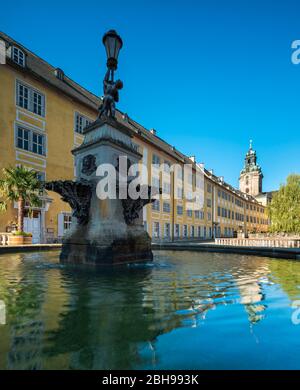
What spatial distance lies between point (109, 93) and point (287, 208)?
1452 inches

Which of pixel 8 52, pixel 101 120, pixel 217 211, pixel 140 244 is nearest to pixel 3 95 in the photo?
pixel 8 52

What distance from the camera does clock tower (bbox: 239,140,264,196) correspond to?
102062mm

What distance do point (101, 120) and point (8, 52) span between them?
17840mm

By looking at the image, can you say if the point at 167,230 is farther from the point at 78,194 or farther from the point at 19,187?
the point at 78,194

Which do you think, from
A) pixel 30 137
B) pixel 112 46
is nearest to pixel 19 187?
pixel 30 137

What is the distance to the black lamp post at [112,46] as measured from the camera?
923 centimetres

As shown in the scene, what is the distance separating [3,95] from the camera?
20.0 metres

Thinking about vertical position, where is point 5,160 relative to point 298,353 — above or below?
above

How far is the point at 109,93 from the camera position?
9.70m

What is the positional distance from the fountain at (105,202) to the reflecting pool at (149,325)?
8.02 feet

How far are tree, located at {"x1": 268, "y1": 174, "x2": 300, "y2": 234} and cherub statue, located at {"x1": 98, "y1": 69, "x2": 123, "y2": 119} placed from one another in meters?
36.2

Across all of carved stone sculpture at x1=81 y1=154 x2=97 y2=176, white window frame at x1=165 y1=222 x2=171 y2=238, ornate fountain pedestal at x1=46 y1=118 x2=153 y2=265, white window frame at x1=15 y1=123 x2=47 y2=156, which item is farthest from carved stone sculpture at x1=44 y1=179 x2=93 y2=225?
white window frame at x1=165 y1=222 x2=171 y2=238

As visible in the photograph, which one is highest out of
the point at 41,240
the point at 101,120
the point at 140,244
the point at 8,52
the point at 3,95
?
the point at 8,52
